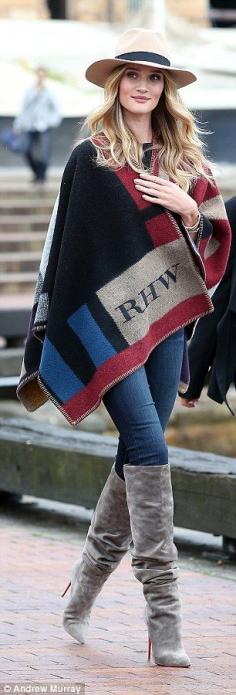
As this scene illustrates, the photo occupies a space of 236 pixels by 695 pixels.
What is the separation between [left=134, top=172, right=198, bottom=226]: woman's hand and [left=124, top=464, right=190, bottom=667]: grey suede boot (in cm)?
71

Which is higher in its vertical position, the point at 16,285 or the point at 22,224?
the point at 16,285

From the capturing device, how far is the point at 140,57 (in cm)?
456

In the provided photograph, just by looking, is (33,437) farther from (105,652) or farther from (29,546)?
(105,652)

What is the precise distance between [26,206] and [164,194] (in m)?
16.6

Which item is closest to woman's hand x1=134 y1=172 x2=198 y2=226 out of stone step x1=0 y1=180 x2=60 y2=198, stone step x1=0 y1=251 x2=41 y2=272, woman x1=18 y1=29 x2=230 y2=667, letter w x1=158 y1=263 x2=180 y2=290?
woman x1=18 y1=29 x2=230 y2=667

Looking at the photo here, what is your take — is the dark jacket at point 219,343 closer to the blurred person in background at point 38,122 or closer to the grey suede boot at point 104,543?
the grey suede boot at point 104,543

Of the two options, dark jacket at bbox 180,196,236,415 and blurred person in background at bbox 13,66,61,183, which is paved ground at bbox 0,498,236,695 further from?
blurred person in background at bbox 13,66,61,183

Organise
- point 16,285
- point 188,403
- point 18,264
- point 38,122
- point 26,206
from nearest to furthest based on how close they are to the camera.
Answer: point 188,403, point 16,285, point 18,264, point 26,206, point 38,122

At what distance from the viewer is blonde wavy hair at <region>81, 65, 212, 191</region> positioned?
4508mm

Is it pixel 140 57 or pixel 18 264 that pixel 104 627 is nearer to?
pixel 140 57

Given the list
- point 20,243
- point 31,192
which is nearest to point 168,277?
point 20,243

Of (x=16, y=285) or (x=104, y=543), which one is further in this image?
(x=16, y=285)

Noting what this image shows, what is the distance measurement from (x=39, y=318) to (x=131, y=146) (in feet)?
1.82

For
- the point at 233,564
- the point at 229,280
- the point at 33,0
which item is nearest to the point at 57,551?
the point at 233,564
